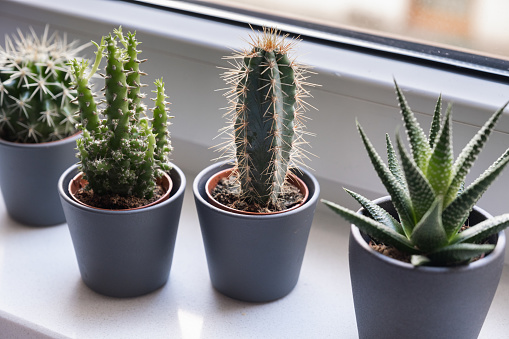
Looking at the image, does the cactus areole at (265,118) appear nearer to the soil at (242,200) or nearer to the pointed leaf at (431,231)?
the soil at (242,200)

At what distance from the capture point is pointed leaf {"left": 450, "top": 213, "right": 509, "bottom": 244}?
72 centimetres

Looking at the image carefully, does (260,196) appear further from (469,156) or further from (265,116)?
(469,156)

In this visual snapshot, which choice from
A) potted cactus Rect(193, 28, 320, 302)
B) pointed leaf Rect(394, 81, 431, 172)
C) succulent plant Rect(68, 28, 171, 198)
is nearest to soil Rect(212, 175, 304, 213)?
potted cactus Rect(193, 28, 320, 302)

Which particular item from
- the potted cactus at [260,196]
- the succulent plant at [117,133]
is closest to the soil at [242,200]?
the potted cactus at [260,196]

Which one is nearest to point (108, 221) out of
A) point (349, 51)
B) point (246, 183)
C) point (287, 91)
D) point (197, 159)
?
point (246, 183)

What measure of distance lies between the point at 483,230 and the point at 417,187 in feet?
0.32

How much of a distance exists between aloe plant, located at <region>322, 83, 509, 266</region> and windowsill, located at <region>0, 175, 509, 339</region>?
0.73 ft

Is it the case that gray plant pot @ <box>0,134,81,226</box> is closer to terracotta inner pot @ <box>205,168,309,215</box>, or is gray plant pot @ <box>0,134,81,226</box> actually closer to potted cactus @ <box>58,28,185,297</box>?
potted cactus @ <box>58,28,185,297</box>

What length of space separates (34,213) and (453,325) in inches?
28.8

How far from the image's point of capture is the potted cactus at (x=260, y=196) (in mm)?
849

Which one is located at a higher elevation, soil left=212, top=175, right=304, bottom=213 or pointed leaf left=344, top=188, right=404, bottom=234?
pointed leaf left=344, top=188, right=404, bottom=234

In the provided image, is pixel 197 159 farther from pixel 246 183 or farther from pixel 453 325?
pixel 453 325

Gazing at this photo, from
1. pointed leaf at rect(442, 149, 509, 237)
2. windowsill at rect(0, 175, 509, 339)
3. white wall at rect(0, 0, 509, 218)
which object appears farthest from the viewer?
white wall at rect(0, 0, 509, 218)

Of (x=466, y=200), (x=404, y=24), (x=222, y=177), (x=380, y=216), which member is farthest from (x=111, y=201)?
(x=404, y=24)
